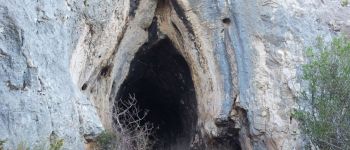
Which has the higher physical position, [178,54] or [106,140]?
[178,54]

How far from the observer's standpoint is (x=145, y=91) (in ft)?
44.1

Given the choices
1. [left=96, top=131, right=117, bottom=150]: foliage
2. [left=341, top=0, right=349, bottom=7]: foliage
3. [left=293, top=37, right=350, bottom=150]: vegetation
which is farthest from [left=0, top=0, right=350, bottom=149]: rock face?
[left=293, top=37, right=350, bottom=150]: vegetation

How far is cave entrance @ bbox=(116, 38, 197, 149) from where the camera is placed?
1197 cm

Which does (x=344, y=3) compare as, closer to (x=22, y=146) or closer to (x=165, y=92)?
(x=165, y=92)

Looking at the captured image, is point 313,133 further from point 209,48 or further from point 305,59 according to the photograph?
point 209,48

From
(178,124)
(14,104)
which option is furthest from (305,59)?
(14,104)

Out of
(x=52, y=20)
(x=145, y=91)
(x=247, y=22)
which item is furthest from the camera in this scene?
(x=145, y=91)

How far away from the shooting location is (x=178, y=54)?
11.8 metres

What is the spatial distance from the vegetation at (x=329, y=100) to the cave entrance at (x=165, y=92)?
3.32 m

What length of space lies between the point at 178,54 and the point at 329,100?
3890mm

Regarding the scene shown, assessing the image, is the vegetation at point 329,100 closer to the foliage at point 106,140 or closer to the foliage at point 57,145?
the foliage at point 106,140

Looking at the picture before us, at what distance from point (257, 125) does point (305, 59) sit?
1.42 m

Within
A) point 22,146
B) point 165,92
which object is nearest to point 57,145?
point 22,146

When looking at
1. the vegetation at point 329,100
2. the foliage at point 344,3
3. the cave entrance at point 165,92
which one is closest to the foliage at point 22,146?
the vegetation at point 329,100
